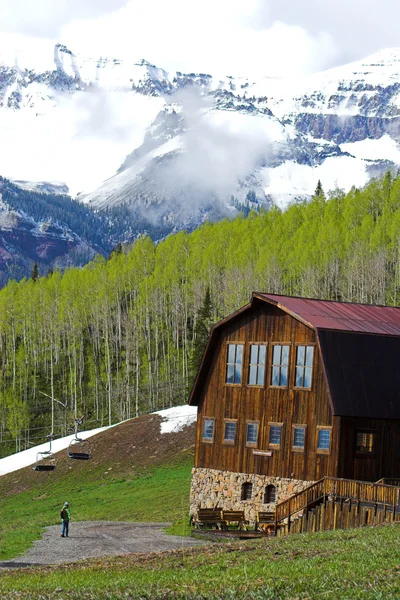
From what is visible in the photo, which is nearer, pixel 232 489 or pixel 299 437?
pixel 299 437

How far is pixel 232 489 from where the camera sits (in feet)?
169

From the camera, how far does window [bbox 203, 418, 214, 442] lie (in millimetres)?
53191

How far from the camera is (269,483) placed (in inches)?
1959

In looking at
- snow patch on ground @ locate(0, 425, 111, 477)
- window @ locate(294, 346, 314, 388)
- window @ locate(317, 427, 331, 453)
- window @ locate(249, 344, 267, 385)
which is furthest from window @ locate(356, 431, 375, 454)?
snow patch on ground @ locate(0, 425, 111, 477)

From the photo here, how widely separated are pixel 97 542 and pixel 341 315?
17101mm

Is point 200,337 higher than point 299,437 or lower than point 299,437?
higher

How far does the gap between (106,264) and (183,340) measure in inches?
842

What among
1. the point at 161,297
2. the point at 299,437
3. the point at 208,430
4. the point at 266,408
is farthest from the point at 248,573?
the point at 161,297

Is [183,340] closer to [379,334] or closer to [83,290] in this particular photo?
[83,290]

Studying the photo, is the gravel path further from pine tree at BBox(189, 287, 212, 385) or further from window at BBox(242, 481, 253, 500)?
pine tree at BBox(189, 287, 212, 385)

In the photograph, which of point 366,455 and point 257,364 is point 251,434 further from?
point 366,455

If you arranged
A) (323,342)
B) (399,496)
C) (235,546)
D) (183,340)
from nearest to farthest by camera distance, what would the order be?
1. (235,546)
2. (399,496)
3. (323,342)
4. (183,340)

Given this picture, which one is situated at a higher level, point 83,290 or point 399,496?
point 83,290

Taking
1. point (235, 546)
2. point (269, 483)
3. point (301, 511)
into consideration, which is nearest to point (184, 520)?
point (269, 483)
